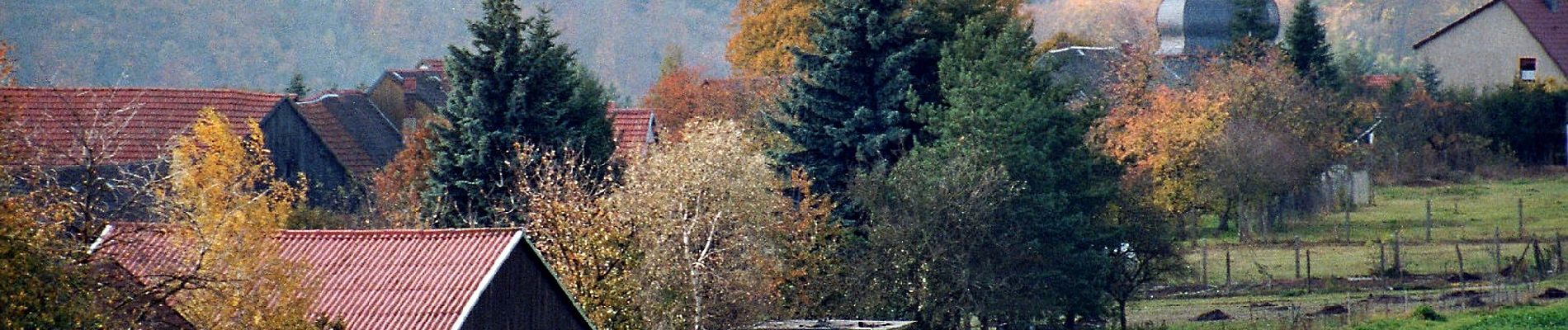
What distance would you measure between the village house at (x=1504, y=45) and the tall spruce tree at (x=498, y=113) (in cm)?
4580

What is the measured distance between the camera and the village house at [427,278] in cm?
2416

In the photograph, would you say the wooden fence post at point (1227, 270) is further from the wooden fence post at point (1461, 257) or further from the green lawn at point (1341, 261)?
the wooden fence post at point (1461, 257)

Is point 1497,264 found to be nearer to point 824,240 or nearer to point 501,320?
point 824,240

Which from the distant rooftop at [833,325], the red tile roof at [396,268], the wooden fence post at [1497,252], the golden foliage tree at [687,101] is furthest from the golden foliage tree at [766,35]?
the red tile roof at [396,268]

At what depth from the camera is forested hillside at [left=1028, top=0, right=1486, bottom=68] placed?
147 m

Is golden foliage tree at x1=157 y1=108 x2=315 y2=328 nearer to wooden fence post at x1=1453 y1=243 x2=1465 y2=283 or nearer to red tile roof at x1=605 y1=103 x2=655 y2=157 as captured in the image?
red tile roof at x1=605 y1=103 x2=655 y2=157

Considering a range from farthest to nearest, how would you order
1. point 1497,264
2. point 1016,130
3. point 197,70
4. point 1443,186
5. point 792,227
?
point 197,70 < point 1443,186 < point 1497,264 < point 1016,130 < point 792,227

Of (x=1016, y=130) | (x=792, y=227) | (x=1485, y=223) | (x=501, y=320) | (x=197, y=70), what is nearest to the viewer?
(x=501, y=320)

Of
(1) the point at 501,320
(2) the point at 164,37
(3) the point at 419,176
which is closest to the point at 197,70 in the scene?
(2) the point at 164,37

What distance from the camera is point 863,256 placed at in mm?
33938

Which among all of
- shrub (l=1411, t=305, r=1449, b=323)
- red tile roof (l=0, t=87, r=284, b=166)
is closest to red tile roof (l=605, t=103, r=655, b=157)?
red tile roof (l=0, t=87, r=284, b=166)

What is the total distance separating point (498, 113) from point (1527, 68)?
50.4m

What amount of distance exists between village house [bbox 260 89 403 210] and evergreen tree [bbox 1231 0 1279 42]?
28697 mm

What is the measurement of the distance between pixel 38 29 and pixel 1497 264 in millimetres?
76683
